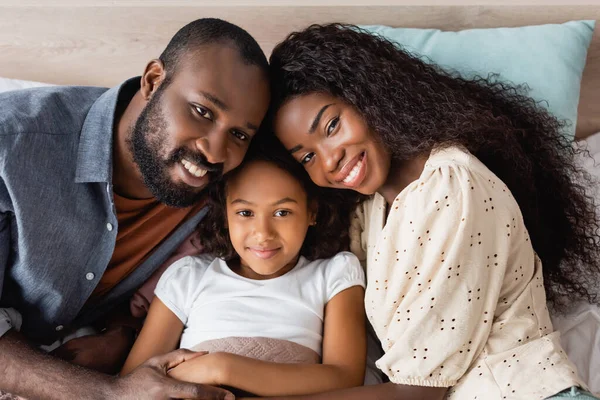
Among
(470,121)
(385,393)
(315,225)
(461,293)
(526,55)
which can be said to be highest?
(526,55)

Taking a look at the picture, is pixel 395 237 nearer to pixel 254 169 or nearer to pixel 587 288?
pixel 254 169

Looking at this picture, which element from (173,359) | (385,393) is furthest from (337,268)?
(173,359)

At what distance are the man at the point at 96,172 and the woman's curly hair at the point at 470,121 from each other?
154mm

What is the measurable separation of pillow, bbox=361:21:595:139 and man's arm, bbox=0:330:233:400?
104 cm

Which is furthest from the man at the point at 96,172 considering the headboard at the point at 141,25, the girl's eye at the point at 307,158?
the headboard at the point at 141,25

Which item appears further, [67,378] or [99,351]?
[99,351]

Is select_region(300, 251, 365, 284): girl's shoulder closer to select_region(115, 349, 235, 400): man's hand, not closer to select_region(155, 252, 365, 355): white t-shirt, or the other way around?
select_region(155, 252, 365, 355): white t-shirt

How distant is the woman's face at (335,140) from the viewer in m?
1.41

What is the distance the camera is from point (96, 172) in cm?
145

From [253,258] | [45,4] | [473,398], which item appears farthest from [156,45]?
[473,398]

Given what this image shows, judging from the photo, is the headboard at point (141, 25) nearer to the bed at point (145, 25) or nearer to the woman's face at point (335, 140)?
the bed at point (145, 25)

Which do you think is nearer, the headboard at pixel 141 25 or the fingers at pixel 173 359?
the fingers at pixel 173 359

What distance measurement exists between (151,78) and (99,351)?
0.68 meters

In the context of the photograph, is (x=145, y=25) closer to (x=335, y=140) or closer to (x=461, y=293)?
(x=335, y=140)
